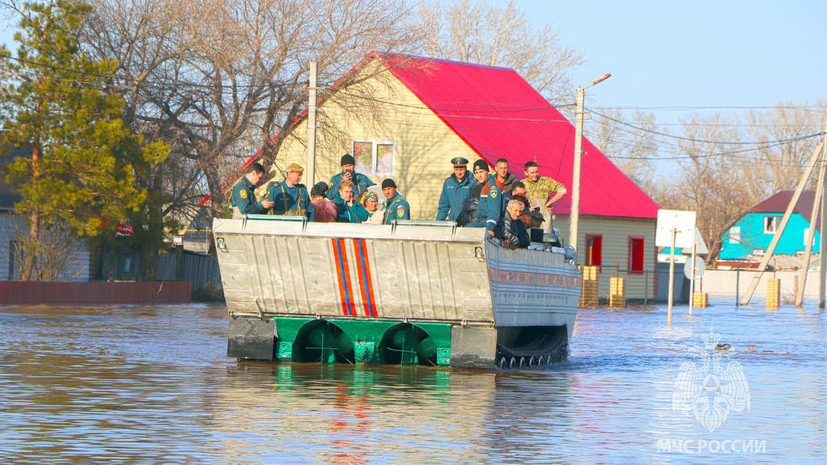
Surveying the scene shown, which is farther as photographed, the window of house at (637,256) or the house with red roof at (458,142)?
the window of house at (637,256)

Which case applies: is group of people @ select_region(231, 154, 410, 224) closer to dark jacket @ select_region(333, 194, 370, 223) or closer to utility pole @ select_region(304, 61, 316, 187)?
dark jacket @ select_region(333, 194, 370, 223)

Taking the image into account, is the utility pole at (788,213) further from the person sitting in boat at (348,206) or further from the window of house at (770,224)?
the window of house at (770,224)

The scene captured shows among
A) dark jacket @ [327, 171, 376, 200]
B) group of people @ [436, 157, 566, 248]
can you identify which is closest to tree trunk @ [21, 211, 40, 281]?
dark jacket @ [327, 171, 376, 200]

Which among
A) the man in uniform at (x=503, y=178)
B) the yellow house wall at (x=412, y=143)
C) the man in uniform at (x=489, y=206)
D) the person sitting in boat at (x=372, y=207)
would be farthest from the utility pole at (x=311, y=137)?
the man in uniform at (x=489, y=206)

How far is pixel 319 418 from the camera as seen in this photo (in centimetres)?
1123

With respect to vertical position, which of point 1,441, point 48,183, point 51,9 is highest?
point 51,9

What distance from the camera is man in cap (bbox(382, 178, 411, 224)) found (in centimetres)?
1705

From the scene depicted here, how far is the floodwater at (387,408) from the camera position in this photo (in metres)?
9.55

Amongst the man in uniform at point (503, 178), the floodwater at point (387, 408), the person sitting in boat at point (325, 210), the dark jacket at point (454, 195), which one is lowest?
the floodwater at point (387, 408)

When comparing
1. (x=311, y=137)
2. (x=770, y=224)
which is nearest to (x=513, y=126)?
(x=311, y=137)

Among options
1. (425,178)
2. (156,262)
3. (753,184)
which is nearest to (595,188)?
(425,178)

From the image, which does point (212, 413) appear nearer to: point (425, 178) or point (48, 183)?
point (48, 183)

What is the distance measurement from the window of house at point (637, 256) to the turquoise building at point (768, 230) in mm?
44053

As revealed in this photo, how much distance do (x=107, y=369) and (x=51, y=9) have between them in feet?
68.0
